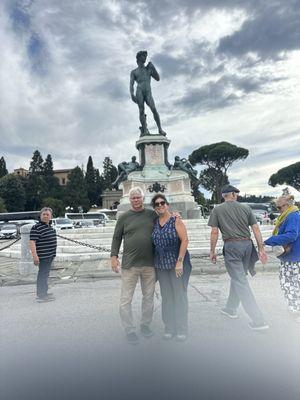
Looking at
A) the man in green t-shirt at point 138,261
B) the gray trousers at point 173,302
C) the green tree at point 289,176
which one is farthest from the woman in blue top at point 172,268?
the green tree at point 289,176

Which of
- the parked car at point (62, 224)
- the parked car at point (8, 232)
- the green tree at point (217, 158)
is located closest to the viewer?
the parked car at point (8, 232)

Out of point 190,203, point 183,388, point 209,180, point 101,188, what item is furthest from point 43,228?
point 101,188

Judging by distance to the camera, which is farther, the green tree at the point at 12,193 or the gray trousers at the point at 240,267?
the green tree at the point at 12,193

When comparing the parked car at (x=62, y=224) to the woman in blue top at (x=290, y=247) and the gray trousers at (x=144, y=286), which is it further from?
the woman in blue top at (x=290, y=247)

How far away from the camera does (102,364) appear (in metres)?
3.21

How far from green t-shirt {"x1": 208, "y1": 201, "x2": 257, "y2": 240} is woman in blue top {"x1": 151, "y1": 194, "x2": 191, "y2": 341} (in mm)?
738

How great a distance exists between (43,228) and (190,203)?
11720mm

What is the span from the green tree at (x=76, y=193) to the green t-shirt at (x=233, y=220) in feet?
223

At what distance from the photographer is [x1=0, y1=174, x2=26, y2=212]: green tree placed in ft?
216

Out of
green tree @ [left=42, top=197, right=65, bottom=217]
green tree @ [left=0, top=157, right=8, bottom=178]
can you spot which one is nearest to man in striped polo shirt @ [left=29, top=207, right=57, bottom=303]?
green tree @ [left=42, top=197, right=65, bottom=217]

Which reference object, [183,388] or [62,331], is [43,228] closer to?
[62,331]

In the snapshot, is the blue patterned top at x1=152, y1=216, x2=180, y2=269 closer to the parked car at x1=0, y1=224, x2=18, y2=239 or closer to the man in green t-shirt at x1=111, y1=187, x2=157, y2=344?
the man in green t-shirt at x1=111, y1=187, x2=157, y2=344

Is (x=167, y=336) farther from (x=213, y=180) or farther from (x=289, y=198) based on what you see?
(x=213, y=180)

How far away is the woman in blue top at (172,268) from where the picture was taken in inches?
150
